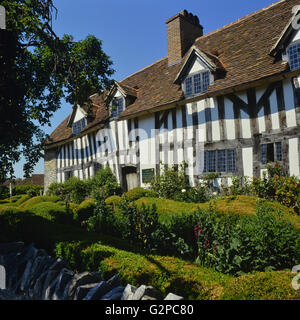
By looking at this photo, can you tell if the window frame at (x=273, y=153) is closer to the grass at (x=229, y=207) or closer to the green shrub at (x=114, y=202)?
the grass at (x=229, y=207)

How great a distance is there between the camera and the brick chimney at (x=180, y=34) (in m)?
14.6

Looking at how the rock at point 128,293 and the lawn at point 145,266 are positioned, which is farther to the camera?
the rock at point 128,293

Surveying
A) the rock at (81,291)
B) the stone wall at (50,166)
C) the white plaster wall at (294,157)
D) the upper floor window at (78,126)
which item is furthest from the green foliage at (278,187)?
the stone wall at (50,166)

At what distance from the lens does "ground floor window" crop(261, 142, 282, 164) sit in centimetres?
959

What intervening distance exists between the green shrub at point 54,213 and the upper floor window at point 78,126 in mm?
10471

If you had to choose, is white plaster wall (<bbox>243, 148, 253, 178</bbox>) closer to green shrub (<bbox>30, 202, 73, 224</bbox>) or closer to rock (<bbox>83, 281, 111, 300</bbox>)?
green shrub (<bbox>30, 202, 73, 224</bbox>)

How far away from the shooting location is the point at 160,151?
13.1 meters

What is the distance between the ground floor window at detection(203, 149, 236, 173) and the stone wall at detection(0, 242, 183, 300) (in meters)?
7.68

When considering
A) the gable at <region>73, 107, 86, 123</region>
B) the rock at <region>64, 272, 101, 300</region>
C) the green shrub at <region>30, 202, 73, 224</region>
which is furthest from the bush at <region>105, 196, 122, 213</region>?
the gable at <region>73, 107, 86, 123</region>

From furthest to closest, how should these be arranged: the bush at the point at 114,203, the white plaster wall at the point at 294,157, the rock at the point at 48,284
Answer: the bush at the point at 114,203 < the white plaster wall at the point at 294,157 < the rock at the point at 48,284

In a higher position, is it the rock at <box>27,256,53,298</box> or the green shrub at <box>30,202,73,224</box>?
the green shrub at <box>30,202,73,224</box>
